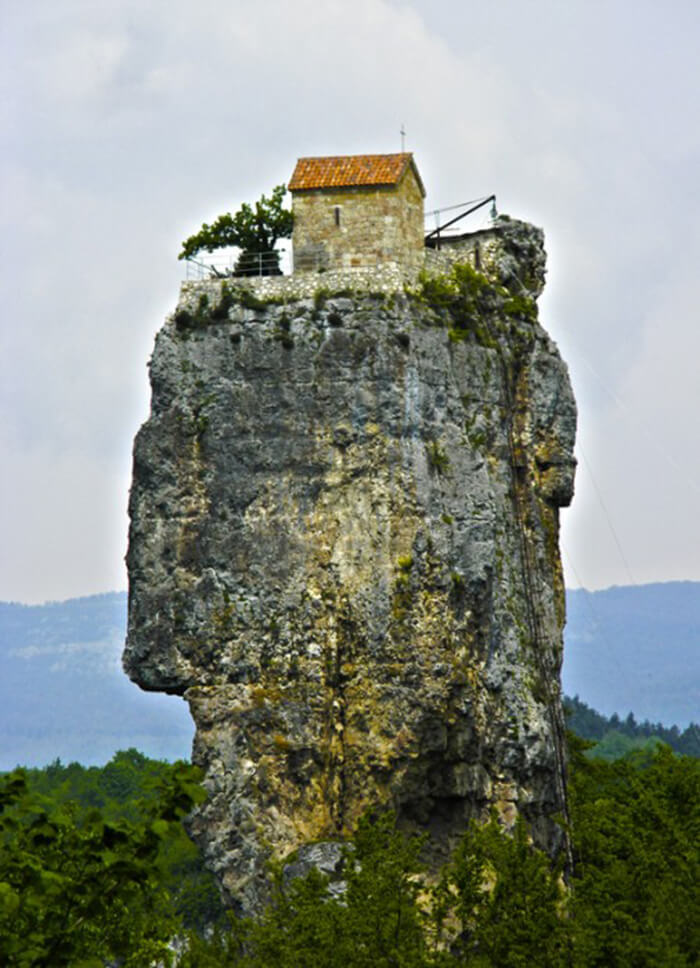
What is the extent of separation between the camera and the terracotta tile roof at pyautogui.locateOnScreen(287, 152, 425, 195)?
49312 millimetres

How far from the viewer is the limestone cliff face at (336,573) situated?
149 ft

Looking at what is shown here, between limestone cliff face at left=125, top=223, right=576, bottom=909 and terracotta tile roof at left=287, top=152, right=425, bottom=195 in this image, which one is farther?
terracotta tile roof at left=287, top=152, right=425, bottom=195

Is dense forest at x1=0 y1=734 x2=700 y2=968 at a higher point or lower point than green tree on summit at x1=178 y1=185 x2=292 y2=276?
lower

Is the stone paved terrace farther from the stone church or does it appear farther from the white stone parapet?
the stone church

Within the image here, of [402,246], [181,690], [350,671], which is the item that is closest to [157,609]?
[181,690]

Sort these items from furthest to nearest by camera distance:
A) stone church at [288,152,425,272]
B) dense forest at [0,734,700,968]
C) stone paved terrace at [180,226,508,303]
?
stone church at [288,152,425,272] → stone paved terrace at [180,226,508,303] → dense forest at [0,734,700,968]

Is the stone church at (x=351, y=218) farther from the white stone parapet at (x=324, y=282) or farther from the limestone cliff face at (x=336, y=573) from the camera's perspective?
the limestone cliff face at (x=336, y=573)

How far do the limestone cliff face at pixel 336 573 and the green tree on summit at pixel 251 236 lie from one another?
271cm

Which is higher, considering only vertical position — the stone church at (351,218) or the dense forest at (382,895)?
the stone church at (351,218)

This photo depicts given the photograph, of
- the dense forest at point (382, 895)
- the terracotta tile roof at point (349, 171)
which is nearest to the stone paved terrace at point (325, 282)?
the terracotta tile roof at point (349, 171)

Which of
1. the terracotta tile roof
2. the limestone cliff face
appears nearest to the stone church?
the terracotta tile roof

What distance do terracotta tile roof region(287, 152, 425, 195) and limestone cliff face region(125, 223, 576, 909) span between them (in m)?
3.71

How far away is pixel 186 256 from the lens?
5106cm

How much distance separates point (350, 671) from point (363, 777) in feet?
10.2
